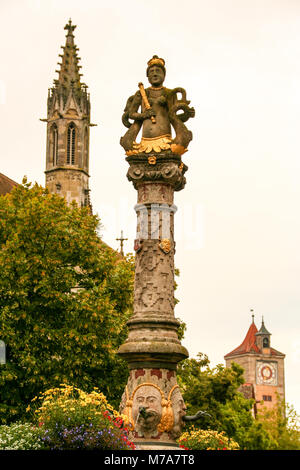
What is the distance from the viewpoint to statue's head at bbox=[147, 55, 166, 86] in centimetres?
1936

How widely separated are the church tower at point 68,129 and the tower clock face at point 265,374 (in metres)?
104

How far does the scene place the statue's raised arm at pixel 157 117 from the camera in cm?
1872

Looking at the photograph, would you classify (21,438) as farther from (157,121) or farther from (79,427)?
(157,121)

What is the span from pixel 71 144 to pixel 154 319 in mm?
45856

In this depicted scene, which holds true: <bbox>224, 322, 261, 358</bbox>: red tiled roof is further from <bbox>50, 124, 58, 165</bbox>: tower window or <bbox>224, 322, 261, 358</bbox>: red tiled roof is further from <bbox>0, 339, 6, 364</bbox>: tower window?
<bbox>0, 339, 6, 364</bbox>: tower window

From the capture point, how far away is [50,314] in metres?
27.0

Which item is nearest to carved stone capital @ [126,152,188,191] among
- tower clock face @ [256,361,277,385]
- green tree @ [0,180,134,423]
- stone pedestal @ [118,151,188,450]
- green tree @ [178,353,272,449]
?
stone pedestal @ [118,151,188,450]

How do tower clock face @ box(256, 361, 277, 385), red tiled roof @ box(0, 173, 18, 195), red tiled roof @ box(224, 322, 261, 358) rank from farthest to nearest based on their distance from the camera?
red tiled roof @ box(224, 322, 261, 358) < tower clock face @ box(256, 361, 277, 385) < red tiled roof @ box(0, 173, 18, 195)

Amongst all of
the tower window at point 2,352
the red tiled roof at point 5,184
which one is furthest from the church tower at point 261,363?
the tower window at point 2,352

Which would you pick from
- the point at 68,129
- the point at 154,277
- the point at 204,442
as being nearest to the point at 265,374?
the point at 68,129

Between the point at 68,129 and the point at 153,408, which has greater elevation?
the point at 68,129

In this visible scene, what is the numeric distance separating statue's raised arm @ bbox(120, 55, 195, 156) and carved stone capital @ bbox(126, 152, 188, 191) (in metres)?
0.16
